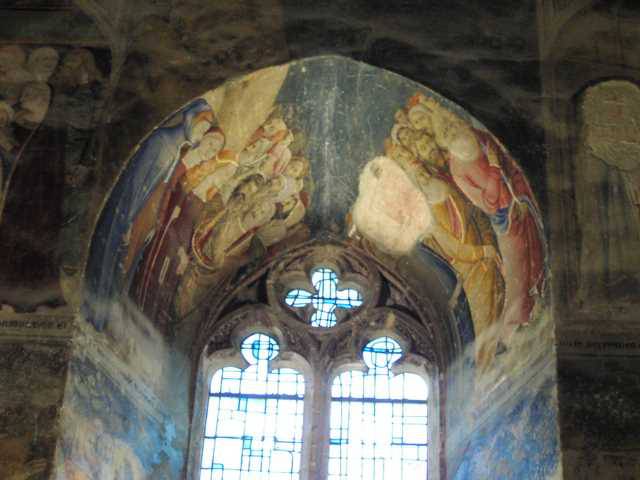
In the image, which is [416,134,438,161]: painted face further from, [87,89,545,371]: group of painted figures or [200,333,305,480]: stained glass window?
[200,333,305,480]: stained glass window

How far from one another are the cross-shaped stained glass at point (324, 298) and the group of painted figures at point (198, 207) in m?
0.60

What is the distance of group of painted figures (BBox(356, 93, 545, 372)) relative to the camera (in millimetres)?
12188

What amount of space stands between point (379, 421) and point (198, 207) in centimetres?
321

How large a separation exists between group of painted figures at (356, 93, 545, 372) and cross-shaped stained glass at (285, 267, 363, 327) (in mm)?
1575

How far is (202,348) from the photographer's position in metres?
14.4

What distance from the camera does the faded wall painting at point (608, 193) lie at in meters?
11.4

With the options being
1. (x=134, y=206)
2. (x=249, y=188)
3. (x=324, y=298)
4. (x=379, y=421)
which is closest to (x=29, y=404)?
(x=134, y=206)

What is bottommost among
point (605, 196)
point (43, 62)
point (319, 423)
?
point (319, 423)

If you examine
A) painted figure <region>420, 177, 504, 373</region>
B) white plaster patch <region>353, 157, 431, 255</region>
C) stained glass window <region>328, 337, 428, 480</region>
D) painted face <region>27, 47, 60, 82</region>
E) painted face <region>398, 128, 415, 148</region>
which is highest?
painted face <region>27, 47, 60, 82</region>

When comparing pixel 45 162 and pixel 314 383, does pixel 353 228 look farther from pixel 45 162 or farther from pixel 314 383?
pixel 45 162

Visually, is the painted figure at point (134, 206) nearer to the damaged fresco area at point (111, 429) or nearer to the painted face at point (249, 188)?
the damaged fresco area at point (111, 429)

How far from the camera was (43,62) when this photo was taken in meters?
12.8

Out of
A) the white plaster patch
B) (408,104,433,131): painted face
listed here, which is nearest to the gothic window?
the white plaster patch

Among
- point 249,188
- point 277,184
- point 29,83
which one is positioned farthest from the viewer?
point 277,184
